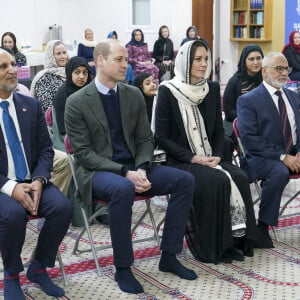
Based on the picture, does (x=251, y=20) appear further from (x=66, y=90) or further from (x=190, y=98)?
(x=190, y=98)

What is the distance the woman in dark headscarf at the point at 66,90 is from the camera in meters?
4.86

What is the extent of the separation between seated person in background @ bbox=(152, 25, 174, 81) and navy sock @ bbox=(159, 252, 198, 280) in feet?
33.7

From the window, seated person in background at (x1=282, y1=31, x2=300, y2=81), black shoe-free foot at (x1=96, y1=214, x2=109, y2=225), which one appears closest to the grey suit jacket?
black shoe-free foot at (x1=96, y1=214, x2=109, y2=225)

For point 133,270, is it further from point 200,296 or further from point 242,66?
point 242,66

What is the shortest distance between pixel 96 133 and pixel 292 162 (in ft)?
4.73

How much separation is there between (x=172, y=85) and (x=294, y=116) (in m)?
0.98

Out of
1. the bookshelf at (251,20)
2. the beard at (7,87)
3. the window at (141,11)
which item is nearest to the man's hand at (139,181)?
the beard at (7,87)

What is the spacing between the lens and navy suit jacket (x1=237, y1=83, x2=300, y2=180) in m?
4.43

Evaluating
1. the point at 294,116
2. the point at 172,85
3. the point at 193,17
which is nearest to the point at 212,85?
the point at 172,85

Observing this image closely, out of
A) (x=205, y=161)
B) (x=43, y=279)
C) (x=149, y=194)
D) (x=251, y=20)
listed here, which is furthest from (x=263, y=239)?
(x=251, y=20)

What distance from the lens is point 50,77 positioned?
5793 millimetres

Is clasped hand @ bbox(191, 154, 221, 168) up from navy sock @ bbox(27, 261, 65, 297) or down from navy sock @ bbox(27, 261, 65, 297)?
up

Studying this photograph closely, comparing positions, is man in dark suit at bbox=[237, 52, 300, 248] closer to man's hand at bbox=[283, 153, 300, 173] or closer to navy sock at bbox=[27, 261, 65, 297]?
man's hand at bbox=[283, 153, 300, 173]

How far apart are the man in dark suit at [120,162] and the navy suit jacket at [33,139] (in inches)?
8.1
